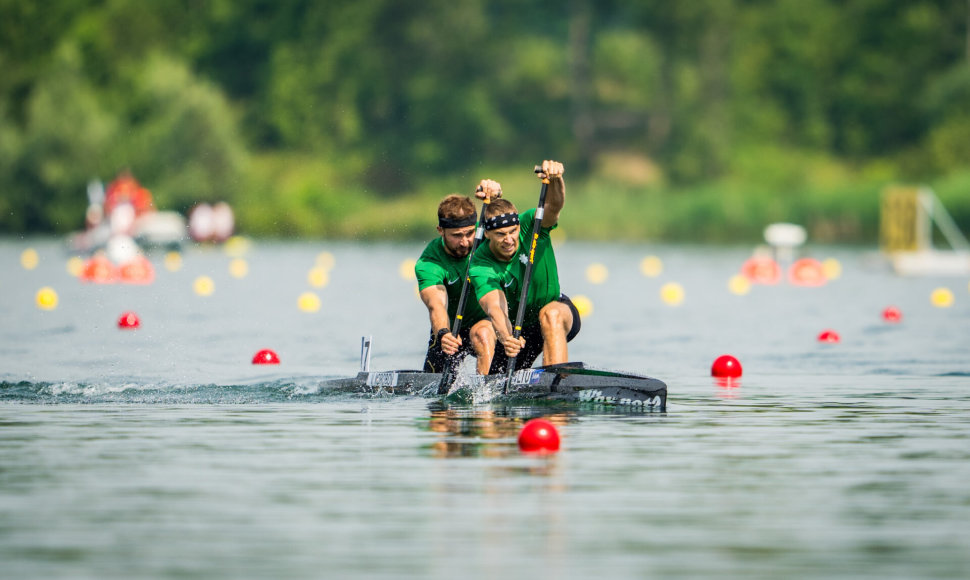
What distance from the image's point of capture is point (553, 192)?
42.8ft

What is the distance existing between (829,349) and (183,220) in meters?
44.3

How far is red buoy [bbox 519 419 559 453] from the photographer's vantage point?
10.3 meters

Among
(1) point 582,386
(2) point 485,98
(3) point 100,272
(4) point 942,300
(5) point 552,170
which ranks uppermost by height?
(2) point 485,98

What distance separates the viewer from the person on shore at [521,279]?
1261 centimetres

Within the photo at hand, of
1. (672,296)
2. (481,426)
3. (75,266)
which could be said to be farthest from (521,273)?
(75,266)

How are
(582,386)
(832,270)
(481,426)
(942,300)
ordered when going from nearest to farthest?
(481,426) → (582,386) → (942,300) → (832,270)

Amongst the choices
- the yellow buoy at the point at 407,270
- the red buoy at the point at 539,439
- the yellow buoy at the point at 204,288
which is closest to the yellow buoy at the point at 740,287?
the yellow buoy at the point at 407,270

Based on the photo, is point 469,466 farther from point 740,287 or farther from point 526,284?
point 740,287

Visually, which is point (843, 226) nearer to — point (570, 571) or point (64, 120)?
point (64, 120)

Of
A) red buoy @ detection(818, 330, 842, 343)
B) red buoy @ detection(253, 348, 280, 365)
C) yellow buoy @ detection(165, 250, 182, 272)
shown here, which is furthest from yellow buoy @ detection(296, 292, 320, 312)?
yellow buoy @ detection(165, 250, 182, 272)

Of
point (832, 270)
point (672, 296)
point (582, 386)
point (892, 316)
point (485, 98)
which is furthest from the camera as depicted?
point (485, 98)

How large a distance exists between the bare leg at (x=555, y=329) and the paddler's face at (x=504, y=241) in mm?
534

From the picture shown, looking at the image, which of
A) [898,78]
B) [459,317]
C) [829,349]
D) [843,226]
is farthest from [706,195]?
[459,317]

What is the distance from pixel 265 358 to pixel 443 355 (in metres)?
4.14
